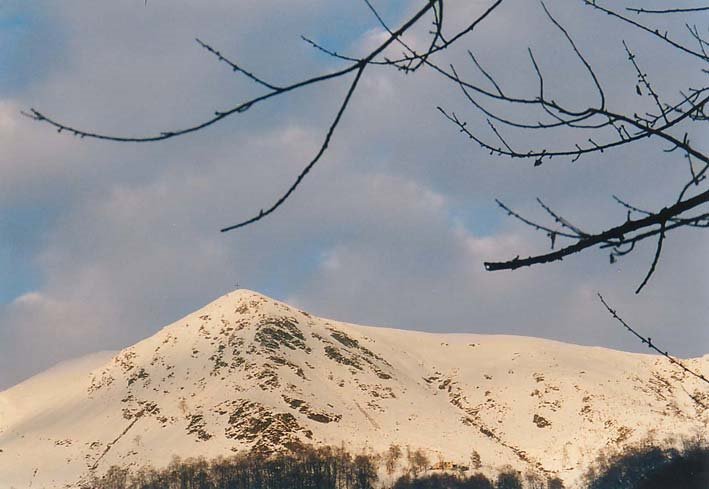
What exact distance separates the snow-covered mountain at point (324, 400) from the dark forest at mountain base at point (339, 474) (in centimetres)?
315

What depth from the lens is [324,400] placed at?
135625 mm

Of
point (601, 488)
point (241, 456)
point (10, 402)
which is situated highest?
point (10, 402)

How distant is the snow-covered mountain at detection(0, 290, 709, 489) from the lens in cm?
12319

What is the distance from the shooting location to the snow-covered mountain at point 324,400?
123 meters

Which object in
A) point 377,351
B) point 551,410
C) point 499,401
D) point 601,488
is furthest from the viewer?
point 377,351

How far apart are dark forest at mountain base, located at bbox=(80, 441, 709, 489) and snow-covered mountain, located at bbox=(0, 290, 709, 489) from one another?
315cm

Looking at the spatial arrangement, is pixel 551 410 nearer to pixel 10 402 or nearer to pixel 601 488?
pixel 601 488

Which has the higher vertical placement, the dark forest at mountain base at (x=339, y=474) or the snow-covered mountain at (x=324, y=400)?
the snow-covered mountain at (x=324, y=400)

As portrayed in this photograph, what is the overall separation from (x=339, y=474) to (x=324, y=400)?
25121 millimetres

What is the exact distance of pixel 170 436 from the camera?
12500 centimetres

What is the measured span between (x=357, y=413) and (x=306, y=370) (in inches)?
635

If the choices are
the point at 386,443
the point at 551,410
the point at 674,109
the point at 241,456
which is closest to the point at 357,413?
the point at 386,443

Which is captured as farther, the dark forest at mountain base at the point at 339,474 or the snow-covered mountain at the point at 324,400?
the snow-covered mountain at the point at 324,400

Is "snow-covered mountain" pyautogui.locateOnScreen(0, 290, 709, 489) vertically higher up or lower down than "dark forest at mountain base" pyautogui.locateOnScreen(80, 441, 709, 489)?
higher up
